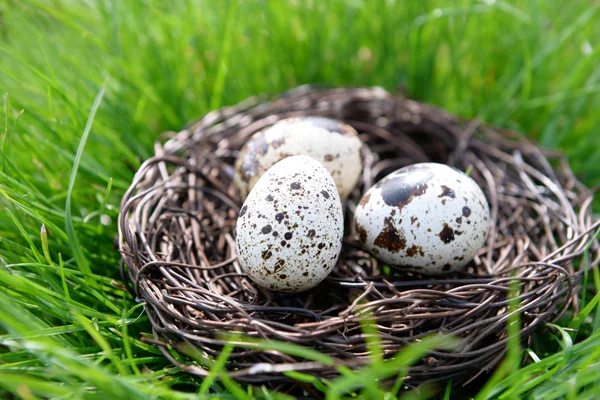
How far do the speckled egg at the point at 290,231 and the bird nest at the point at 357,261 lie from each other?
12 centimetres

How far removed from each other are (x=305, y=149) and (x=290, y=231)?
522 mm

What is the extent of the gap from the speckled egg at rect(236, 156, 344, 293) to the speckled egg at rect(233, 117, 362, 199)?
32 cm

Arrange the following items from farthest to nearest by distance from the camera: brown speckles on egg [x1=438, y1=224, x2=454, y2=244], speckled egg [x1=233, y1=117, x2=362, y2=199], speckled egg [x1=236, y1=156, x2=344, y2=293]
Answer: speckled egg [x1=233, y1=117, x2=362, y2=199]
brown speckles on egg [x1=438, y1=224, x2=454, y2=244]
speckled egg [x1=236, y1=156, x2=344, y2=293]

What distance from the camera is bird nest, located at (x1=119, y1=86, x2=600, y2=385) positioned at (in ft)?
4.79

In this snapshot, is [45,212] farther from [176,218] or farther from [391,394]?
[391,394]

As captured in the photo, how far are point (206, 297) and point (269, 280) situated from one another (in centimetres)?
22

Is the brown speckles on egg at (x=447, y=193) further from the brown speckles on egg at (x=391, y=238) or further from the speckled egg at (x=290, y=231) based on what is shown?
the speckled egg at (x=290, y=231)

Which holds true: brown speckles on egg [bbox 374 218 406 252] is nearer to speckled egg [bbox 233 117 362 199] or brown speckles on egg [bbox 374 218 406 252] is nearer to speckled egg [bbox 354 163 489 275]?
speckled egg [bbox 354 163 489 275]

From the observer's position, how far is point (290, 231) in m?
1.60

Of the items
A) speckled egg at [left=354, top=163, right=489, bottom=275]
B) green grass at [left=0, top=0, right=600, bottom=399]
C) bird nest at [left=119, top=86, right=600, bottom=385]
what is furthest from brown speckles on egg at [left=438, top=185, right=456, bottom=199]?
green grass at [left=0, top=0, right=600, bottom=399]

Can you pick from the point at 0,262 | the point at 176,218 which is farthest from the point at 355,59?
the point at 0,262

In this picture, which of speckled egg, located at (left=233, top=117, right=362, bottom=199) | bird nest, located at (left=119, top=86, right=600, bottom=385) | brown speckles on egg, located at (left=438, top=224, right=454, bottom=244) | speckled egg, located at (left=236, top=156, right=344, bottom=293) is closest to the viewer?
bird nest, located at (left=119, top=86, right=600, bottom=385)

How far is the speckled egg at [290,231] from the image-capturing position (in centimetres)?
161

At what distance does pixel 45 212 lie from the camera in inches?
71.5
